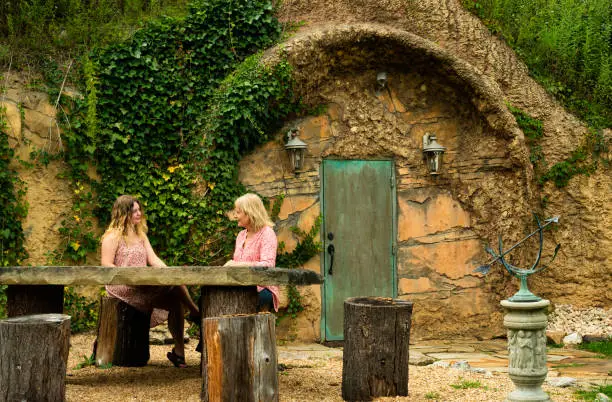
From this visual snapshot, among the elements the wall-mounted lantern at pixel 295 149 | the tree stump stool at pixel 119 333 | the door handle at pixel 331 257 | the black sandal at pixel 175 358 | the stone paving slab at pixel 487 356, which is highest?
the wall-mounted lantern at pixel 295 149

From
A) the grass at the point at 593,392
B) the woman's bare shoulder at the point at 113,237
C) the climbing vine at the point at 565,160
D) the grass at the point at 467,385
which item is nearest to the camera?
the grass at the point at 593,392

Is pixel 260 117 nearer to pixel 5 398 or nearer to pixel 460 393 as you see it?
pixel 460 393

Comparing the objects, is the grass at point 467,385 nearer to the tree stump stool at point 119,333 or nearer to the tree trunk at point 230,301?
the tree trunk at point 230,301

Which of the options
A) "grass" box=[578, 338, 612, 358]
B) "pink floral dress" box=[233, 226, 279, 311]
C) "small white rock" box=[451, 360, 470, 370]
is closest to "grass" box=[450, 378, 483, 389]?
"small white rock" box=[451, 360, 470, 370]

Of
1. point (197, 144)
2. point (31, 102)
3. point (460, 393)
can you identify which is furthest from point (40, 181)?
point (460, 393)

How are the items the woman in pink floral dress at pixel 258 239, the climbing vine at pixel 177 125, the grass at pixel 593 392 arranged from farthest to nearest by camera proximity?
the climbing vine at pixel 177 125, the woman in pink floral dress at pixel 258 239, the grass at pixel 593 392

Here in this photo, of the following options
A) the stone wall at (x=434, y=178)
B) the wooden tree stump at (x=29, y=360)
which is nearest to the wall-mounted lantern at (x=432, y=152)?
the stone wall at (x=434, y=178)

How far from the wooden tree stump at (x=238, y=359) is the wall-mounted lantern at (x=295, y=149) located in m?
Result: 4.26

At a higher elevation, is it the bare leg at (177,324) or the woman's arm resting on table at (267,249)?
the woman's arm resting on table at (267,249)

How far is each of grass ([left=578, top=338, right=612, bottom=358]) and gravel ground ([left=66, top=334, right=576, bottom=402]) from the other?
2.15 m

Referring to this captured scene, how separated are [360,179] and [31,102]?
384 cm

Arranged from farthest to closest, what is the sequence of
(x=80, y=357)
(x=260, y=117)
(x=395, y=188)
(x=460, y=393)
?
(x=395, y=188), (x=260, y=117), (x=80, y=357), (x=460, y=393)

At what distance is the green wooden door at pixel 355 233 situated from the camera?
27.0 ft

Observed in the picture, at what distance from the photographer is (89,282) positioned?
13.1 ft
